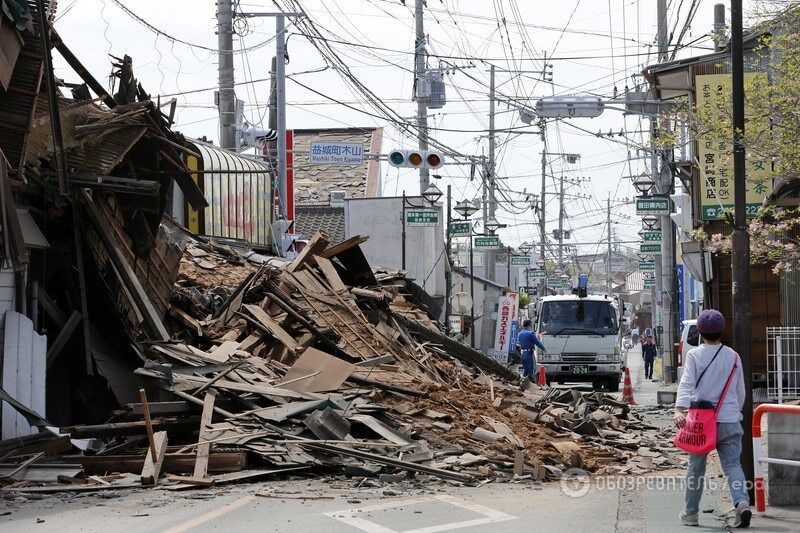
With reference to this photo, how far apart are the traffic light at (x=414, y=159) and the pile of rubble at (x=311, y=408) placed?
11176mm

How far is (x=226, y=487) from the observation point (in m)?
11.0

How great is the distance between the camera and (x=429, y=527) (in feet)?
28.9

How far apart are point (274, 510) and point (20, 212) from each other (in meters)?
5.76

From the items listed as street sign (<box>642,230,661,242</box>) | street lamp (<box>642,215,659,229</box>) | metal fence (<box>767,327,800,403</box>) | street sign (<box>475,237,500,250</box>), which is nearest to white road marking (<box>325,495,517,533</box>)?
metal fence (<box>767,327,800,403</box>)

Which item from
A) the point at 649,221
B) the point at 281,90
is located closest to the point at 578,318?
the point at 649,221

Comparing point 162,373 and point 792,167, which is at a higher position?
point 792,167

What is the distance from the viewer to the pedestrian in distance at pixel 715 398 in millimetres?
8555

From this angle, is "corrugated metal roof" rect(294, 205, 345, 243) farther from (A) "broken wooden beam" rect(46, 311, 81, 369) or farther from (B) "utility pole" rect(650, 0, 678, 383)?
(A) "broken wooden beam" rect(46, 311, 81, 369)

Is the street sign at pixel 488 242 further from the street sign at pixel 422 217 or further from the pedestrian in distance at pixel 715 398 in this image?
the pedestrian in distance at pixel 715 398

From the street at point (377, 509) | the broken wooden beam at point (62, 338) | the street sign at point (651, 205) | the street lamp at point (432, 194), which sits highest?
the street lamp at point (432, 194)

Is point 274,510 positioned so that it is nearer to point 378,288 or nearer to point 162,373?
point 162,373

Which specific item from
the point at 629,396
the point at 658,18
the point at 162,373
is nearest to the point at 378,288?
the point at 629,396

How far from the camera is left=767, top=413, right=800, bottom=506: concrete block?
946cm

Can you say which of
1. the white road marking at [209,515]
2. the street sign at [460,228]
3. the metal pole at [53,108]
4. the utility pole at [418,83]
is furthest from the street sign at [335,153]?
the white road marking at [209,515]
